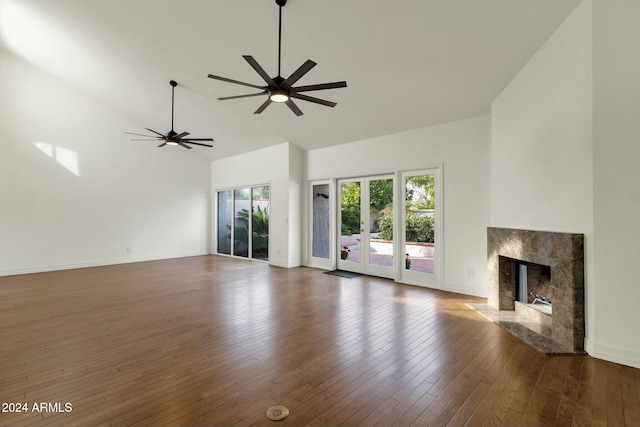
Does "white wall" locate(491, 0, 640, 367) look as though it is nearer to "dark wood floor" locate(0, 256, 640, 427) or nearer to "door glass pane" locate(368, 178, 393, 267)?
"dark wood floor" locate(0, 256, 640, 427)

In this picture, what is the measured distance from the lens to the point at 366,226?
6555 millimetres

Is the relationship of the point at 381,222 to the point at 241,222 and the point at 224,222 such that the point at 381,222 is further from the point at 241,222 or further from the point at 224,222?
the point at 224,222

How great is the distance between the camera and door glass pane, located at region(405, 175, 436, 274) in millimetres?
5520

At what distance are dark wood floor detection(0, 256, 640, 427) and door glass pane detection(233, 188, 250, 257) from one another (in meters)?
4.28

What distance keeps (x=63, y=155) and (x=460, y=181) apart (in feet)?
28.1

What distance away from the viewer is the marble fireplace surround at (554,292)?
2.88m

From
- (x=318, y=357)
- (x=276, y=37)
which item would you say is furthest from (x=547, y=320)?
(x=276, y=37)

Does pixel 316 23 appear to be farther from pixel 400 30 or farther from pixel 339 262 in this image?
pixel 339 262

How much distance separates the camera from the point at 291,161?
24.5 feet

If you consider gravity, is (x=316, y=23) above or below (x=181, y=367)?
above

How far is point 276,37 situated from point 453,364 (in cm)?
429

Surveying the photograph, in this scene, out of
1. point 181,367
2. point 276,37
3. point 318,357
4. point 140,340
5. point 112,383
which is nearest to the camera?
point 112,383

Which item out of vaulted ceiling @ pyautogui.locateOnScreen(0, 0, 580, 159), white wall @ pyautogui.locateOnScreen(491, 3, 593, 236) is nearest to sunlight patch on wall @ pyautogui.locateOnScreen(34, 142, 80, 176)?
vaulted ceiling @ pyautogui.locateOnScreen(0, 0, 580, 159)

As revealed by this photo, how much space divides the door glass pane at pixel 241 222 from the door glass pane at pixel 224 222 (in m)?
0.31
